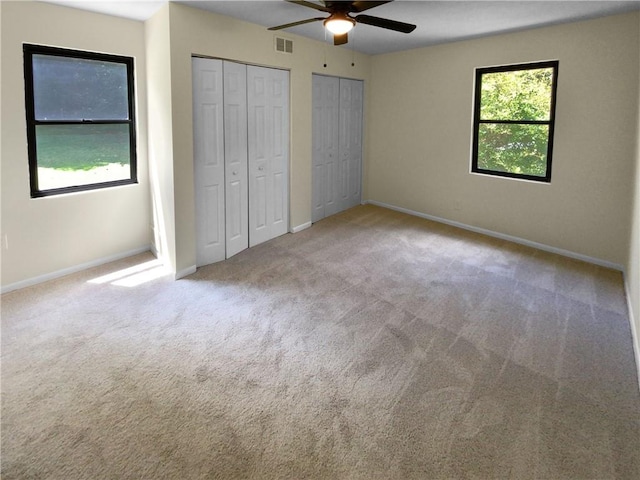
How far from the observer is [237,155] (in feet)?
16.0

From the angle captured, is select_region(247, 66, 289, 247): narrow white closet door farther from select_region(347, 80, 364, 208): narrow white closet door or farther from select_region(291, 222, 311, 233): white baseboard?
select_region(347, 80, 364, 208): narrow white closet door

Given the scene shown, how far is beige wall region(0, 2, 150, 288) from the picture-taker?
12.4ft

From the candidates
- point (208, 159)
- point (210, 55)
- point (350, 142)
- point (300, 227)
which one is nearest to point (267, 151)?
point (208, 159)

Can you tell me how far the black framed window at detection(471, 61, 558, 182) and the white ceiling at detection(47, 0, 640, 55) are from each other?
544 mm

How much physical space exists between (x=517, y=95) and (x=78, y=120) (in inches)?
192

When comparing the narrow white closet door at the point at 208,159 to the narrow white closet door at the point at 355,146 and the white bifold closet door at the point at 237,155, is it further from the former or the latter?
the narrow white closet door at the point at 355,146

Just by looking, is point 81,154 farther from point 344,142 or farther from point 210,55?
point 344,142

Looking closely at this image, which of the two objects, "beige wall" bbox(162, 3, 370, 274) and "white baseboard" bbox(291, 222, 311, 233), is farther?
"white baseboard" bbox(291, 222, 311, 233)

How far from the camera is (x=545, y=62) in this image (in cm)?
502

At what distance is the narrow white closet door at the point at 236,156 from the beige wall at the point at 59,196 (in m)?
0.93

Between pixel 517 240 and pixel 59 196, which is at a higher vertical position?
pixel 59 196

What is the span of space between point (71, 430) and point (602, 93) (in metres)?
5.35

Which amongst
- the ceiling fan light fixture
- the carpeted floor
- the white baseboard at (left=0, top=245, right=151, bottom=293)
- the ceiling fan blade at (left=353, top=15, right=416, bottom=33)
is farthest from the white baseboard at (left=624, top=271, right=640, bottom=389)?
the white baseboard at (left=0, top=245, right=151, bottom=293)

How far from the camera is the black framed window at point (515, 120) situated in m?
5.12
